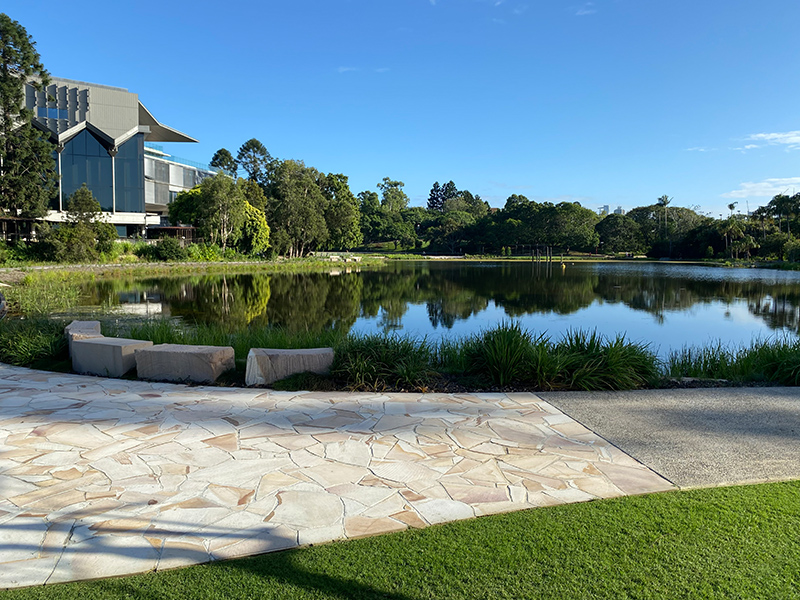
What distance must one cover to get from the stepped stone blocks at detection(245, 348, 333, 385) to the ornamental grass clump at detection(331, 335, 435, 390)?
0.17 meters

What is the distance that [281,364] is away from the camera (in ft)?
20.7

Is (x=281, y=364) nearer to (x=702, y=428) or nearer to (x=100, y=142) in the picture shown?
(x=702, y=428)

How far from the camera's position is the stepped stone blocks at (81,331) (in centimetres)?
715

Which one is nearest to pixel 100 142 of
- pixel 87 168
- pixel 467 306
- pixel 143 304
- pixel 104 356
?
pixel 87 168

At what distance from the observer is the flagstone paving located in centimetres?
288

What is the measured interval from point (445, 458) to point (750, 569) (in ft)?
6.44

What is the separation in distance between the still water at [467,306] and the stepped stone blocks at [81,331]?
6057 mm

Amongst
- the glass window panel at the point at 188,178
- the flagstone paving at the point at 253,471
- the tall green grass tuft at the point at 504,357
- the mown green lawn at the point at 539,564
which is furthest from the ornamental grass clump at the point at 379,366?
the glass window panel at the point at 188,178

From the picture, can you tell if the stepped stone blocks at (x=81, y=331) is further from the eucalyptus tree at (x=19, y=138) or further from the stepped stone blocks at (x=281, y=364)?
the eucalyptus tree at (x=19, y=138)

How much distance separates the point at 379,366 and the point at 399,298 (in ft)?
52.3

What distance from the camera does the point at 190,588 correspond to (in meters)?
2.48

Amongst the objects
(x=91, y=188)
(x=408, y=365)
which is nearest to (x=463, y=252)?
(x=91, y=188)

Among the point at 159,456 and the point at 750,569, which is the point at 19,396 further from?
the point at 750,569

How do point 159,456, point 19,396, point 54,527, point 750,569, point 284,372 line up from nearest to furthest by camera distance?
point 750,569
point 54,527
point 159,456
point 19,396
point 284,372
